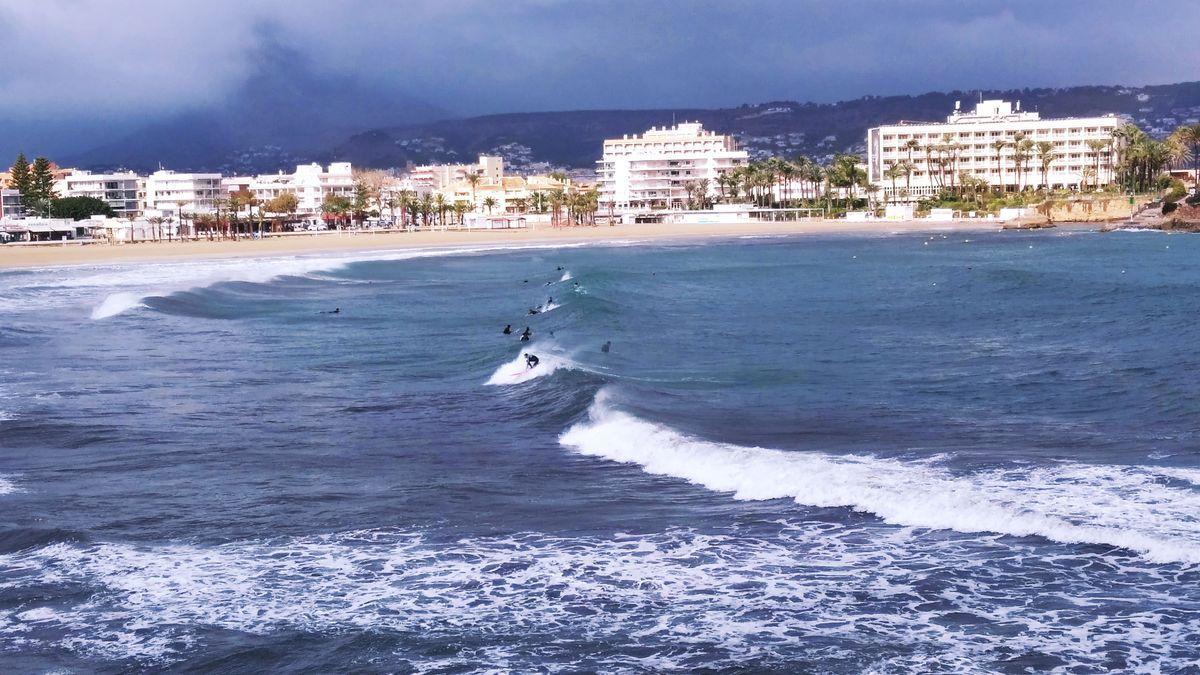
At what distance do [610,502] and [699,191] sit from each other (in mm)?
140357

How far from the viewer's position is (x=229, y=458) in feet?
46.3

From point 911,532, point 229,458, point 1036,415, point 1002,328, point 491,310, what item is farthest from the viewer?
point 491,310

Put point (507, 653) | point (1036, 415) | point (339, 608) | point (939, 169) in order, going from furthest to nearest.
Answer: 1. point (939, 169)
2. point (1036, 415)
3. point (339, 608)
4. point (507, 653)

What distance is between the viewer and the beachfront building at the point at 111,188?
6201 inches

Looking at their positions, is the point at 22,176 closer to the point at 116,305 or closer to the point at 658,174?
the point at 658,174

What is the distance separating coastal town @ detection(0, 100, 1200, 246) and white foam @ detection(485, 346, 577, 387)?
3633 inches

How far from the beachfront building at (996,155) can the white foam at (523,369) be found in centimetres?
11595

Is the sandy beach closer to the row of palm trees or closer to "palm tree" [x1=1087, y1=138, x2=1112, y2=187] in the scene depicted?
the row of palm trees

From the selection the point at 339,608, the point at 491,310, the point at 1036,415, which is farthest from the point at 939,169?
the point at 339,608

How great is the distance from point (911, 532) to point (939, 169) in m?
137

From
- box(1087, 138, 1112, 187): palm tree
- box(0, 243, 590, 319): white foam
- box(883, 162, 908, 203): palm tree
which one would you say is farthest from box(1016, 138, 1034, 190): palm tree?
box(0, 243, 590, 319): white foam

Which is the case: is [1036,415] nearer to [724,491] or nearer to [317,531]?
[724,491]

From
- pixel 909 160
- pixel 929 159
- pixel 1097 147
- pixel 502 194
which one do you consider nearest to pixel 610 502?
pixel 1097 147

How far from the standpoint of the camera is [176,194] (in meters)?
159
